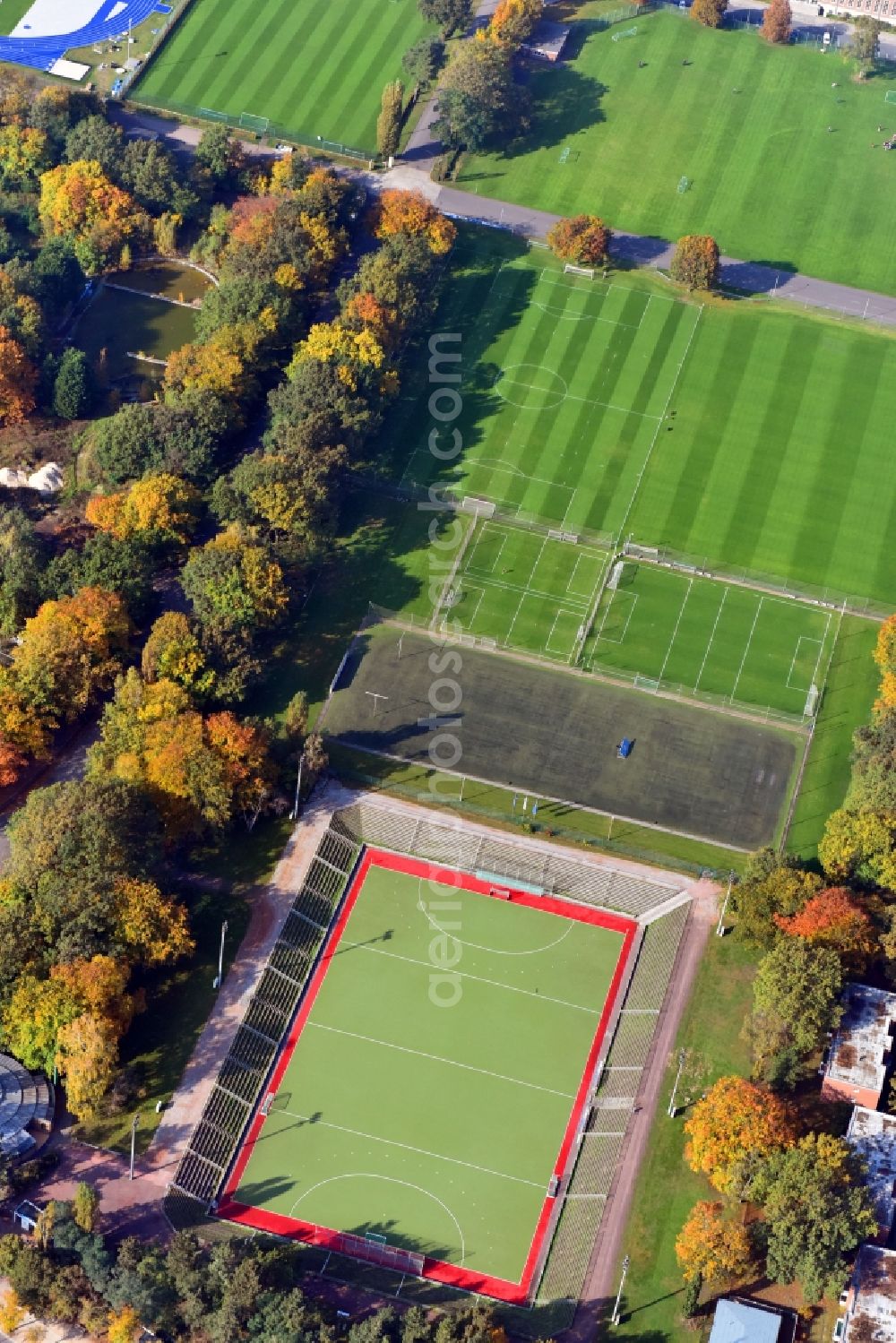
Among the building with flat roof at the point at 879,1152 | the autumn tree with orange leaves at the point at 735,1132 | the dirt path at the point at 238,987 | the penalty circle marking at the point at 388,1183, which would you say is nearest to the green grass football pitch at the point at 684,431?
the dirt path at the point at 238,987

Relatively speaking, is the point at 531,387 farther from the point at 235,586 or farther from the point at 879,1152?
the point at 879,1152

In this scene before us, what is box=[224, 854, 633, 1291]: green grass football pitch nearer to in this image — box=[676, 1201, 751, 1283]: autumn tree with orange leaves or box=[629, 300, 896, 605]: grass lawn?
box=[676, 1201, 751, 1283]: autumn tree with orange leaves

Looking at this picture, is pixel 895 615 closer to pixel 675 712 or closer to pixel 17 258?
pixel 675 712

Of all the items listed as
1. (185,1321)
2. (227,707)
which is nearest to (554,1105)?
(185,1321)

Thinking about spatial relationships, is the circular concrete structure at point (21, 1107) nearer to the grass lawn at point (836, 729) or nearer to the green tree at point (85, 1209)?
the green tree at point (85, 1209)

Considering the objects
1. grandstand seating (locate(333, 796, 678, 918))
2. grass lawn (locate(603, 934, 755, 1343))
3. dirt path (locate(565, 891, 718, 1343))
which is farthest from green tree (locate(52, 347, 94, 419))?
grass lawn (locate(603, 934, 755, 1343))

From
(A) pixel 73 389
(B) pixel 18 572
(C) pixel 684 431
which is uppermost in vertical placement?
(A) pixel 73 389

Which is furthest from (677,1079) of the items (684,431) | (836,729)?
(684,431)
